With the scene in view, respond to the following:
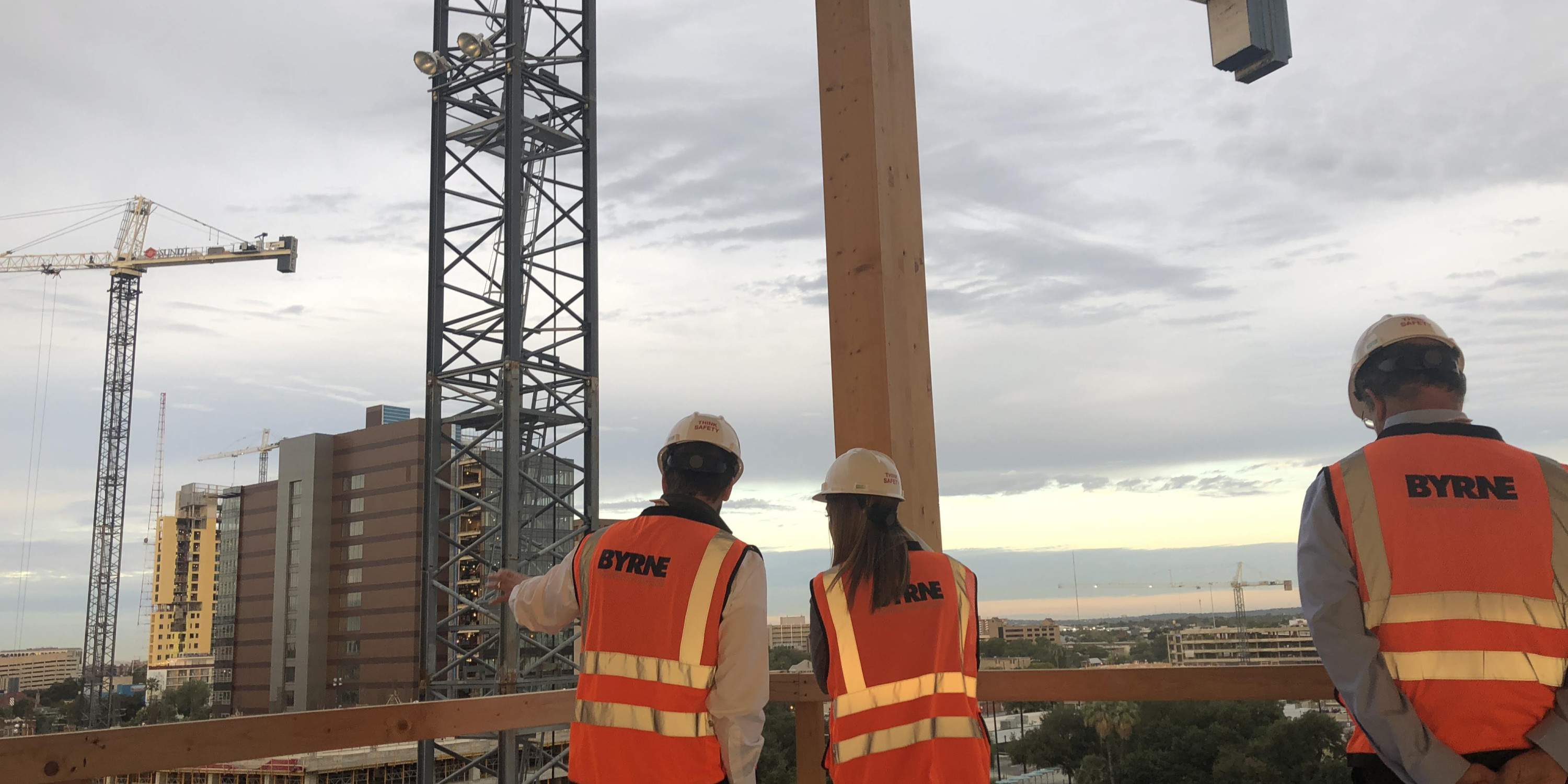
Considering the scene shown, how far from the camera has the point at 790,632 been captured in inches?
130

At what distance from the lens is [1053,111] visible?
9.36 metres

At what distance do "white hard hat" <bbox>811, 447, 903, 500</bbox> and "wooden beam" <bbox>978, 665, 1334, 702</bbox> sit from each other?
2.90 ft

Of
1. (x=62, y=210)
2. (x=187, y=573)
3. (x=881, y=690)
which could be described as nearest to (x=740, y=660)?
(x=881, y=690)

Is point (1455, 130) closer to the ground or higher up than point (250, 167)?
closer to the ground

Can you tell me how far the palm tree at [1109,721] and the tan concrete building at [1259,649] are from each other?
1.93 ft

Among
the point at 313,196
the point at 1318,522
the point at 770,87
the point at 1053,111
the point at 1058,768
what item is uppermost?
the point at 313,196

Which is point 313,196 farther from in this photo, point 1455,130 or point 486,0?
point 1455,130

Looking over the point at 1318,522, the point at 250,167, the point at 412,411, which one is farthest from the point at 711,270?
the point at 412,411

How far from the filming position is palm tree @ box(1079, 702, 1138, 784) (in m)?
5.05

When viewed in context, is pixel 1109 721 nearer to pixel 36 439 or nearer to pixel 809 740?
pixel 809 740

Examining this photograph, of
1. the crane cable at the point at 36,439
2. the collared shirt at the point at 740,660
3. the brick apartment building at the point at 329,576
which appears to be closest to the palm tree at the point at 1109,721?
the collared shirt at the point at 740,660

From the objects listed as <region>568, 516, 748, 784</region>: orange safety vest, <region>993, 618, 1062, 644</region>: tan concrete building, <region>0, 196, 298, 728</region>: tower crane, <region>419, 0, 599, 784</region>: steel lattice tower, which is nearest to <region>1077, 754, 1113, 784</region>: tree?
<region>993, 618, 1062, 644</region>: tan concrete building

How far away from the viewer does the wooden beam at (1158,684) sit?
2.46m

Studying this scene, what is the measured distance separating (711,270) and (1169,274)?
43.3ft
